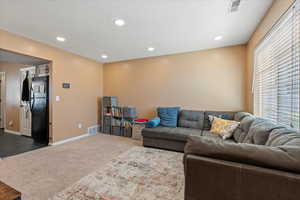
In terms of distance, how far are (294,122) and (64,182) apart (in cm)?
301

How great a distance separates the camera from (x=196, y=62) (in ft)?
11.4

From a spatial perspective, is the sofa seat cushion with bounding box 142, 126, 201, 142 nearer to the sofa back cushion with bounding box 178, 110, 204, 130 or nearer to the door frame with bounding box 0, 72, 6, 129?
the sofa back cushion with bounding box 178, 110, 204, 130

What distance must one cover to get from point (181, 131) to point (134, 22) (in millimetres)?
2359

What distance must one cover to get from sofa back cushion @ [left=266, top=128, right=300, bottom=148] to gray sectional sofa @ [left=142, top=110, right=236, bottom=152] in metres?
1.39

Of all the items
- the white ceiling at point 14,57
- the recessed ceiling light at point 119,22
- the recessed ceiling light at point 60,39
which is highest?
the recessed ceiling light at point 119,22

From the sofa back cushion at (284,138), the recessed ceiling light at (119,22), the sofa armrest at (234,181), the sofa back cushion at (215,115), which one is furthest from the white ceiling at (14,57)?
the sofa back cushion at (284,138)

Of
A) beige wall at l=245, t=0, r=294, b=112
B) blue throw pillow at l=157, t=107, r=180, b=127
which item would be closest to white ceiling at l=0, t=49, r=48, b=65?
blue throw pillow at l=157, t=107, r=180, b=127

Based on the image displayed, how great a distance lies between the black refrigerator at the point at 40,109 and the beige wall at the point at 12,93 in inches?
43.7

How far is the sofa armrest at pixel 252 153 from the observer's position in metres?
0.74

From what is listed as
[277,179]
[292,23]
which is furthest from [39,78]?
[292,23]

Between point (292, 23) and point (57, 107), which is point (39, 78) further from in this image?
point (292, 23)

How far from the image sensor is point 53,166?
86.0 inches

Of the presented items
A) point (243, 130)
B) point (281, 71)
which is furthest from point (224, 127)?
point (281, 71)

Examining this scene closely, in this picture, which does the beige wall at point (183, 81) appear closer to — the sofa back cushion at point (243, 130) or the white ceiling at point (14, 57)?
the sofa back cushion at point (243, 130)
